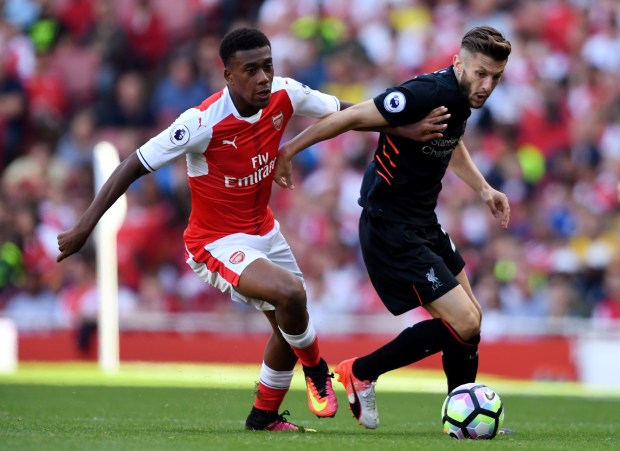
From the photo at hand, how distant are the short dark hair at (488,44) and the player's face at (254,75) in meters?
1.25

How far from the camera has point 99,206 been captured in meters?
8.01

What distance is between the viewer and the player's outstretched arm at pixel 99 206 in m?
7.95

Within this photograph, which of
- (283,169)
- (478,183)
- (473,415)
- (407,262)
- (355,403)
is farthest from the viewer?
(478,183)

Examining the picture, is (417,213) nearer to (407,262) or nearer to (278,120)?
(407,262)

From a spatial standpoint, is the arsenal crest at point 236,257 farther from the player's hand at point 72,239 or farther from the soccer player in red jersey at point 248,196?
the player's hand at point 72,239

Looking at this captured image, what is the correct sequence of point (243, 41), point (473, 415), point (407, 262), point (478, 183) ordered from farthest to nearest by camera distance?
point (478, 183) < point (407, 262) < point (243, 41) < point (473, 415)

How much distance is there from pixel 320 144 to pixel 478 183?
30.3 ft

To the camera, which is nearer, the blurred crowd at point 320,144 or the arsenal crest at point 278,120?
the arsenal crest at point 278,120

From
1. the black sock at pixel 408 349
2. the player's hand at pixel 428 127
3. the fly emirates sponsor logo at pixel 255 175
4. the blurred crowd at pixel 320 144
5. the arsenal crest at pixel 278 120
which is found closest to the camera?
the player's hand at pixel 428 127

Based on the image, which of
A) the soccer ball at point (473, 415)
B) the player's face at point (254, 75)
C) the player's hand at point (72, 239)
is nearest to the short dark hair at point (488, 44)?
the player's face at point (254, 75)

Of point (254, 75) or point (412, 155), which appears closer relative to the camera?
point (254, 75)

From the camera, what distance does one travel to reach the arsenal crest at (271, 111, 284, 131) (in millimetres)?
8484

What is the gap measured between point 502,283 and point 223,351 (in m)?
3.52

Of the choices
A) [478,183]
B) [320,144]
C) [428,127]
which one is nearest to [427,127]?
[428,127]
